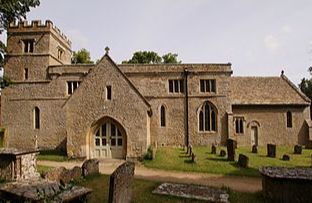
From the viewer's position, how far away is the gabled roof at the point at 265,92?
2830 cm

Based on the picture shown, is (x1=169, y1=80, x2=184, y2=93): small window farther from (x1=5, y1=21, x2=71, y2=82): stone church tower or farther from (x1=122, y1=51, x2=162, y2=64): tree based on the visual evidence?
(x1=122, y1=51, x2=162, y2=64): tree

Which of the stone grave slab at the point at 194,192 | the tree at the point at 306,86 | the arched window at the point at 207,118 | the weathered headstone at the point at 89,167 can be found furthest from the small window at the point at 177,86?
the tree at the point at 306,86

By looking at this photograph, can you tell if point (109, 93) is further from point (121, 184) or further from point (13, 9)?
point (121, 184)

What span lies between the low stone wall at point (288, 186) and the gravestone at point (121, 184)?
4.86 metres

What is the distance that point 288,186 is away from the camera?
917cm

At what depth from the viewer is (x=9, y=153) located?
37.7ft

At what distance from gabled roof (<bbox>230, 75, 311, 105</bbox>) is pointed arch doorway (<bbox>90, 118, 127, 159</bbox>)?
1342 centimetres

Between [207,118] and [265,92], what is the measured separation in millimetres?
7274

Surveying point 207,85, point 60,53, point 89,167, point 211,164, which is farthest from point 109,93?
point 60,53

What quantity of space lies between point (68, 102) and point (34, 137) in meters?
10.2

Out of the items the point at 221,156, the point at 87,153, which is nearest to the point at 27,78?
the point at 87,153

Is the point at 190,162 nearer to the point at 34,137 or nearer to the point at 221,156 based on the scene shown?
the point at 221,156

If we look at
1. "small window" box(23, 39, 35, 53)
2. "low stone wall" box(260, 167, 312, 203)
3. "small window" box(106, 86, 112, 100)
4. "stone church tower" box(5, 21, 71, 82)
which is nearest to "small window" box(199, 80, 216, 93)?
"small window" box(106, 86, 112, 100)

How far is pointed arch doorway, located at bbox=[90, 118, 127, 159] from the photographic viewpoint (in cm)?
2030
